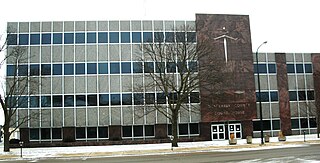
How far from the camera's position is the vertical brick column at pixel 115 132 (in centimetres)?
4534

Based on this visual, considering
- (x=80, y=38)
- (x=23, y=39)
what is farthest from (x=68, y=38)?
(x=23, y=39)

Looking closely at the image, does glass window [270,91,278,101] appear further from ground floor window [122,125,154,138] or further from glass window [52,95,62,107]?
glass window [52,95,62,107]

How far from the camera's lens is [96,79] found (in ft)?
150

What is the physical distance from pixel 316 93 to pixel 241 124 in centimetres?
1298

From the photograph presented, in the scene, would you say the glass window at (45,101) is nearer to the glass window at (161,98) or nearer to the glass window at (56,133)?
the glass window at (56,133)

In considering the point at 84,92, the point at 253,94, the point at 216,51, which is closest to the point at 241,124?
the point at 253,94

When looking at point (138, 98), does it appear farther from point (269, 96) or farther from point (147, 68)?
point (269, 96)

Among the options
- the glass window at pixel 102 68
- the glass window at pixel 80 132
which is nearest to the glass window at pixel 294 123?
the glass window at pixel 102 68

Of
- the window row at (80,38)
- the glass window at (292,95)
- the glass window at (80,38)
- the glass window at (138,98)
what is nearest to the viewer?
the glass window at (138,98)

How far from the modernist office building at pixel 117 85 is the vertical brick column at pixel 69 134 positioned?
12cm

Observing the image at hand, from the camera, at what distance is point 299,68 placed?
51656mm

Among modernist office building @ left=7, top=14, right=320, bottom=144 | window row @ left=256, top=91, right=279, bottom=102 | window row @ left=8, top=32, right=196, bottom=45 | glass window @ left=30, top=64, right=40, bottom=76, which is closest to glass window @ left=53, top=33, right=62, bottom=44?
window row @ left=8, top=32, right=196, bottom=45

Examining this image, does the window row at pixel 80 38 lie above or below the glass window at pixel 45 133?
above

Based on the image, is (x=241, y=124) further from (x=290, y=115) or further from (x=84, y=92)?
(x=84, y=92)
